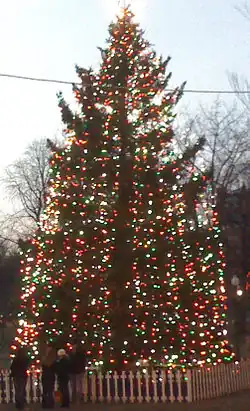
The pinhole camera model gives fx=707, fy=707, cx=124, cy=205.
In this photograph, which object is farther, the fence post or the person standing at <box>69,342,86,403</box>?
the person standing at <box>69,342,86,403</box>

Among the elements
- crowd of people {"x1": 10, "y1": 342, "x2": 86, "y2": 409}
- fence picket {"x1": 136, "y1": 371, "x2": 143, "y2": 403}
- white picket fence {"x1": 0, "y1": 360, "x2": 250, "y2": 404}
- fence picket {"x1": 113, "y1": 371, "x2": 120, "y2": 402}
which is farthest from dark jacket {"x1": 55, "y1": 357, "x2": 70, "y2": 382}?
fence picket {"x1": 136, "y1": 371, "x2": 143, "y2": 403}

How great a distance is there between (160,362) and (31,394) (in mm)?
3274

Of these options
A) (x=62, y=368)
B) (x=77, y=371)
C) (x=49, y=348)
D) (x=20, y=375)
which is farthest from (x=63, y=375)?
(x=49, y=348)

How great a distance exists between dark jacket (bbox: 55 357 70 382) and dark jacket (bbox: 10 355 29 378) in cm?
71

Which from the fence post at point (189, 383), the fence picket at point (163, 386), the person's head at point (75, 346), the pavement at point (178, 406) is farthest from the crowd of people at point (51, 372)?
the fence post at point (189, 383)

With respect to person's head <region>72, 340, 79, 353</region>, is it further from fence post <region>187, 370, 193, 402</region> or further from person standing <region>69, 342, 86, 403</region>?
fence post <region>187, 370, 193, 402</region>

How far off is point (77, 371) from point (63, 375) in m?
0.33

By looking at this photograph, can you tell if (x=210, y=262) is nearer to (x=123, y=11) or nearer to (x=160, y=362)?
(x=160, y=362)

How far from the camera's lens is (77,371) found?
52.4 ft

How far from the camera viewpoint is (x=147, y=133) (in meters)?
18.4

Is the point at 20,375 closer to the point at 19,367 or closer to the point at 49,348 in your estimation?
the point at 19,367

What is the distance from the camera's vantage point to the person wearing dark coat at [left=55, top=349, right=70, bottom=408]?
52.1 ft

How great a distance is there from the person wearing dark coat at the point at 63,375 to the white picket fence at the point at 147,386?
0.93 metres

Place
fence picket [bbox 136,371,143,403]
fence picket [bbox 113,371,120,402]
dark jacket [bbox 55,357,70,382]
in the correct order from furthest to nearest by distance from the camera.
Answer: fence picket [bbox 113,371,120,402] → fence picket [bbox 136,371,143,403] → dark jacket [bbox 55,357,70,382]
